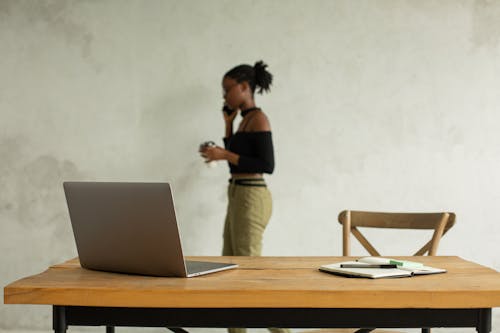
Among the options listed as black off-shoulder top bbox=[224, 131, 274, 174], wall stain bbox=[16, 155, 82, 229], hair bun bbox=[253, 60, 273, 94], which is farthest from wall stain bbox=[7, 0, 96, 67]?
black off-shoulder top bbox=[224, 131, 274, 174]

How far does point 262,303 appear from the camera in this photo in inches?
55.7

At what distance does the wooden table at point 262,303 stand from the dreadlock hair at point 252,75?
213 cm

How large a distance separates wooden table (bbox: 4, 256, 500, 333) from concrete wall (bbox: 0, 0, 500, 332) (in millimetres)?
2647

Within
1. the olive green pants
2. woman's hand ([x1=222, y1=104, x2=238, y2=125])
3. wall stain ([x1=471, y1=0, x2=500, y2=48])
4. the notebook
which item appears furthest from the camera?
wall stain ([x1=471, y1=0, x2=500, y2=48])

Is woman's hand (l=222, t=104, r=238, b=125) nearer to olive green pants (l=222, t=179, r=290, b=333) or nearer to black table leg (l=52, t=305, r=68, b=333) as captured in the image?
olive green pants (l=222, t=179, r=290, b=333)

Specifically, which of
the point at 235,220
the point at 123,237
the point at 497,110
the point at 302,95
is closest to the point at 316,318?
the point at 123,237

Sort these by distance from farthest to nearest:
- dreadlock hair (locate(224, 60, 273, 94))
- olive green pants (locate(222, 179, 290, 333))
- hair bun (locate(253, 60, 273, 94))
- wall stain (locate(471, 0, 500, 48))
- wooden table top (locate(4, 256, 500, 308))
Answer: wall stain (locate(471, 0, 500, 48)) < hair bun (locate(253, 60, 273, 94)) < dreadlock hair (locate(224, 60, 273, 94)) < olive green pants (locate(222, 179, 290, 333)) < wooden table top (locate(4, 256, 500, 308))

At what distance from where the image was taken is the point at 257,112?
3398 millimetres

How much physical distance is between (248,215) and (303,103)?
1063 millimetres

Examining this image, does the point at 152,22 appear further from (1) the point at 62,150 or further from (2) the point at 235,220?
(2) the point at 235,220

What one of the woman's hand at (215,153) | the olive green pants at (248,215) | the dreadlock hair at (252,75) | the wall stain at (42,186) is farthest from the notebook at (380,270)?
the wall stain at (42,186)

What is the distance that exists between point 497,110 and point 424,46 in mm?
585

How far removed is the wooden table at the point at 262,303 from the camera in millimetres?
1412

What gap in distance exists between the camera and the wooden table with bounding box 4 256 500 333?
1412 millimetres
